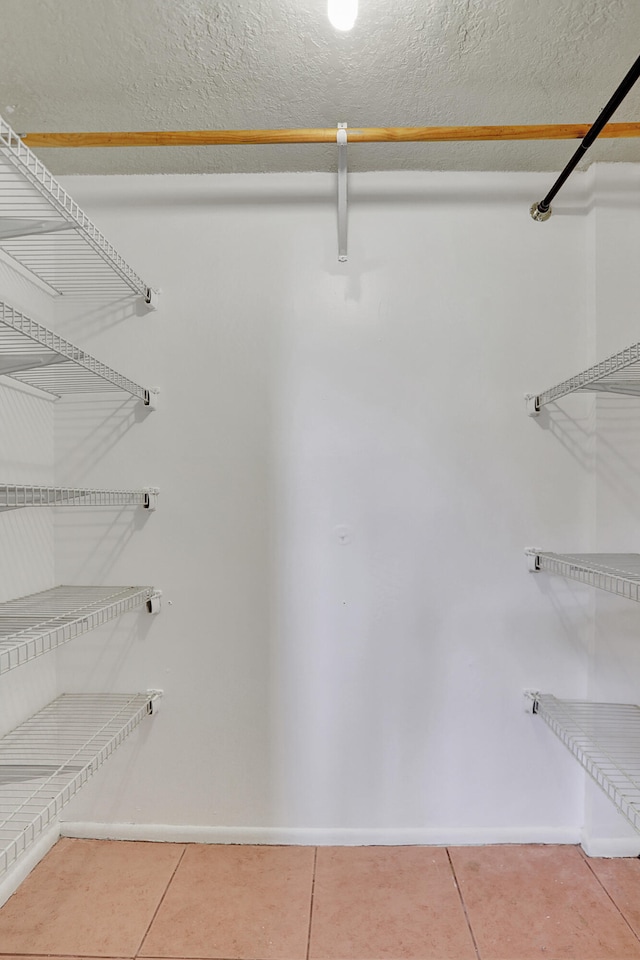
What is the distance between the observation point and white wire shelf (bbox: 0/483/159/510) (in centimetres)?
89

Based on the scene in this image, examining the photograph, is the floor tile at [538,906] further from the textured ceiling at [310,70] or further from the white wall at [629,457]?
the textured ceiling at [310,70]

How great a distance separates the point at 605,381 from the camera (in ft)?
4.46

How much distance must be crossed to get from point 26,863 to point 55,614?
28.8 inches

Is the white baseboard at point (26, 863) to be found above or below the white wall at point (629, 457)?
below

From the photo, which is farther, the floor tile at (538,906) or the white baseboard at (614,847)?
the white baseboard at (614,847)

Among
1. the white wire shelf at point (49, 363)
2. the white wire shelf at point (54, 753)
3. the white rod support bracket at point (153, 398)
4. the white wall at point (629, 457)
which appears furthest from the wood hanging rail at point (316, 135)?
the white wire shelf at point (54, 753)

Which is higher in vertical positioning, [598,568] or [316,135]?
[316,135]

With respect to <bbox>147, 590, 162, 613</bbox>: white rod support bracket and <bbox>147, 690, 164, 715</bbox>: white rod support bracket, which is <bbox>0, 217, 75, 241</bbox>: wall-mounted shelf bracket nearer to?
<bbox>147, 590, 162, 613</bbox>: white rod support bracket

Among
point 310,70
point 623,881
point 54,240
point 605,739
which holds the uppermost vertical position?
point 310,70

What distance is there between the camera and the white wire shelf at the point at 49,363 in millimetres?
889

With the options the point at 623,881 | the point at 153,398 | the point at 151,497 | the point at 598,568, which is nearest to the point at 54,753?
the point at 151,497

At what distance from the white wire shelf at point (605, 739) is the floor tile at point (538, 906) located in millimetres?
363

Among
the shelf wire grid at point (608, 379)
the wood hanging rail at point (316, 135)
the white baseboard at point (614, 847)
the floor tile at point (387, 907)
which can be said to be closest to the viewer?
the shelf wire grid at point (608, 379)

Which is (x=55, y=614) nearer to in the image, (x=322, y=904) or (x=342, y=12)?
(x=322, y=904)
